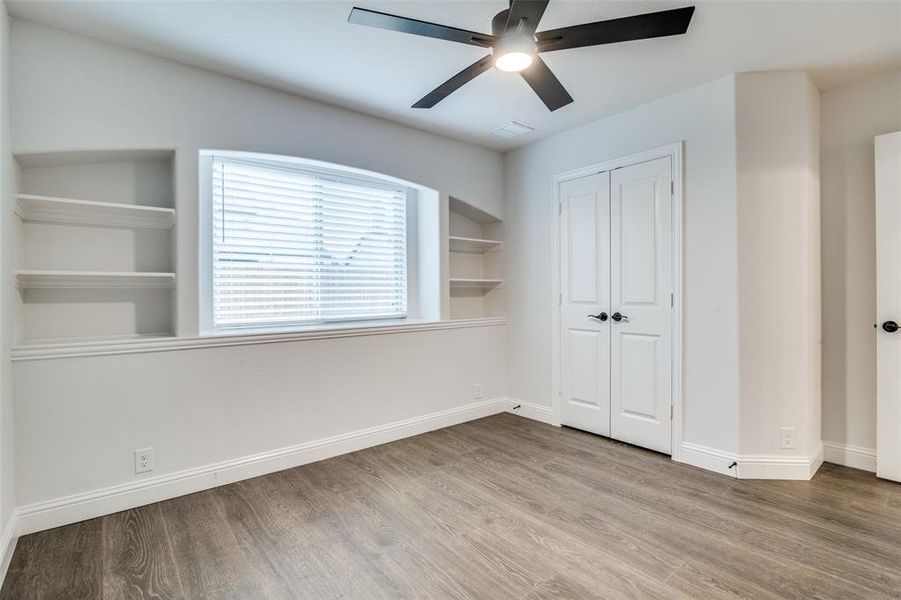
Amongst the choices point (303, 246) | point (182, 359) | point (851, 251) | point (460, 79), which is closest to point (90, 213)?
point (182, 359)

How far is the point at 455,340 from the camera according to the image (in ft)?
13.3

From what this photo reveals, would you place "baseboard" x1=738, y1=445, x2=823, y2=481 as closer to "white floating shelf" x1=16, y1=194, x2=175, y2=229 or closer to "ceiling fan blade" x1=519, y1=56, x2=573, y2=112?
"ceiling fan blade" x1=519, y1=56, x2=573, y2=112

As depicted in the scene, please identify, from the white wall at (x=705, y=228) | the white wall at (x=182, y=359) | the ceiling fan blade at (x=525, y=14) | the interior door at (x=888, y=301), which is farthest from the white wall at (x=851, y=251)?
the white wall at (x=182, y=359)

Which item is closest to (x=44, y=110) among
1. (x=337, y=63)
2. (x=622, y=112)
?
(x=337, y=63)

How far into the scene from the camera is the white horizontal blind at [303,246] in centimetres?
307

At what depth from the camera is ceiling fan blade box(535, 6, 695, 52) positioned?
5.96 ft

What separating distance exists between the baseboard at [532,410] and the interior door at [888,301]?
2230 millimetres

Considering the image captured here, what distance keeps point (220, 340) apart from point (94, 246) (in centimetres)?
88

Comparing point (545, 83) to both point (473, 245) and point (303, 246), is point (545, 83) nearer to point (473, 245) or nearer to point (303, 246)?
point (303, 246)

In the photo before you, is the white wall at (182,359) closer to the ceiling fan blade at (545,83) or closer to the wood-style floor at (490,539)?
the wood-style floor at (490,539)

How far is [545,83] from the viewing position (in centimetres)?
230

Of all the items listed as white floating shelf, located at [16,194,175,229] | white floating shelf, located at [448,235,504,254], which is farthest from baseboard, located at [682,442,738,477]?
white floating shelf, located at [16,194,175,229]

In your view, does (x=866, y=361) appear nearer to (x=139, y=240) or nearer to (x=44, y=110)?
(x=139, y=240)

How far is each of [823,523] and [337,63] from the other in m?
3.76
